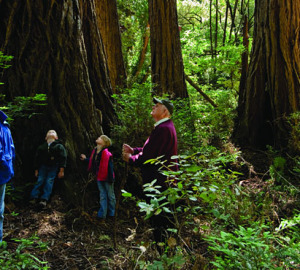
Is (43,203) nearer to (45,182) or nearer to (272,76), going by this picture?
(45,182)

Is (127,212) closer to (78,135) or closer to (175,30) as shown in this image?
(78,135)

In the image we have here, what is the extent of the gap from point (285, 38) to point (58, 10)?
5.68 m

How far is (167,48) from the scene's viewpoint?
25.8ft

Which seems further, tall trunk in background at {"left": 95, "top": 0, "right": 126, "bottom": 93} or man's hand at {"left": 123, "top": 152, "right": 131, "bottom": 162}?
tall trunk in background at {"left": 95, "top": 0, "right": 126, "bottom": 93}

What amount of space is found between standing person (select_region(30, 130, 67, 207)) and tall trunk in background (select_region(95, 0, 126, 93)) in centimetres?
411

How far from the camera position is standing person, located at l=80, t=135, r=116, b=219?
13.2 feet

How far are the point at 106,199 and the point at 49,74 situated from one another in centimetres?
214

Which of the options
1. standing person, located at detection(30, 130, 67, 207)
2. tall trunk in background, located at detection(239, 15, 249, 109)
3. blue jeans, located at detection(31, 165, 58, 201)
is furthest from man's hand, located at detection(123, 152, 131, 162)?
tall trunk in background, located at detection(239, 15, 249, 109)

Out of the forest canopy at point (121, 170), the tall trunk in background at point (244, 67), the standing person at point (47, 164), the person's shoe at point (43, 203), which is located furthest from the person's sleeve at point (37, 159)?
the tall trunk in background at point (244, 67)

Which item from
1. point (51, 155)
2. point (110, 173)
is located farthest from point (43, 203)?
point (110, 173)

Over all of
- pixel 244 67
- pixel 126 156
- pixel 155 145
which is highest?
pixel 244 67

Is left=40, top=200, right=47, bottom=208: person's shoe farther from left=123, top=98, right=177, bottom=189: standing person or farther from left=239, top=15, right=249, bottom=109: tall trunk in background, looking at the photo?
left=239, top=15, right=249, bottom=109: tall trunk in background

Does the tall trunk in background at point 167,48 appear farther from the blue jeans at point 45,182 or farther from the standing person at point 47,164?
the blue jeans at point 45,182

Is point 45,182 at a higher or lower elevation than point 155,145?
lower
